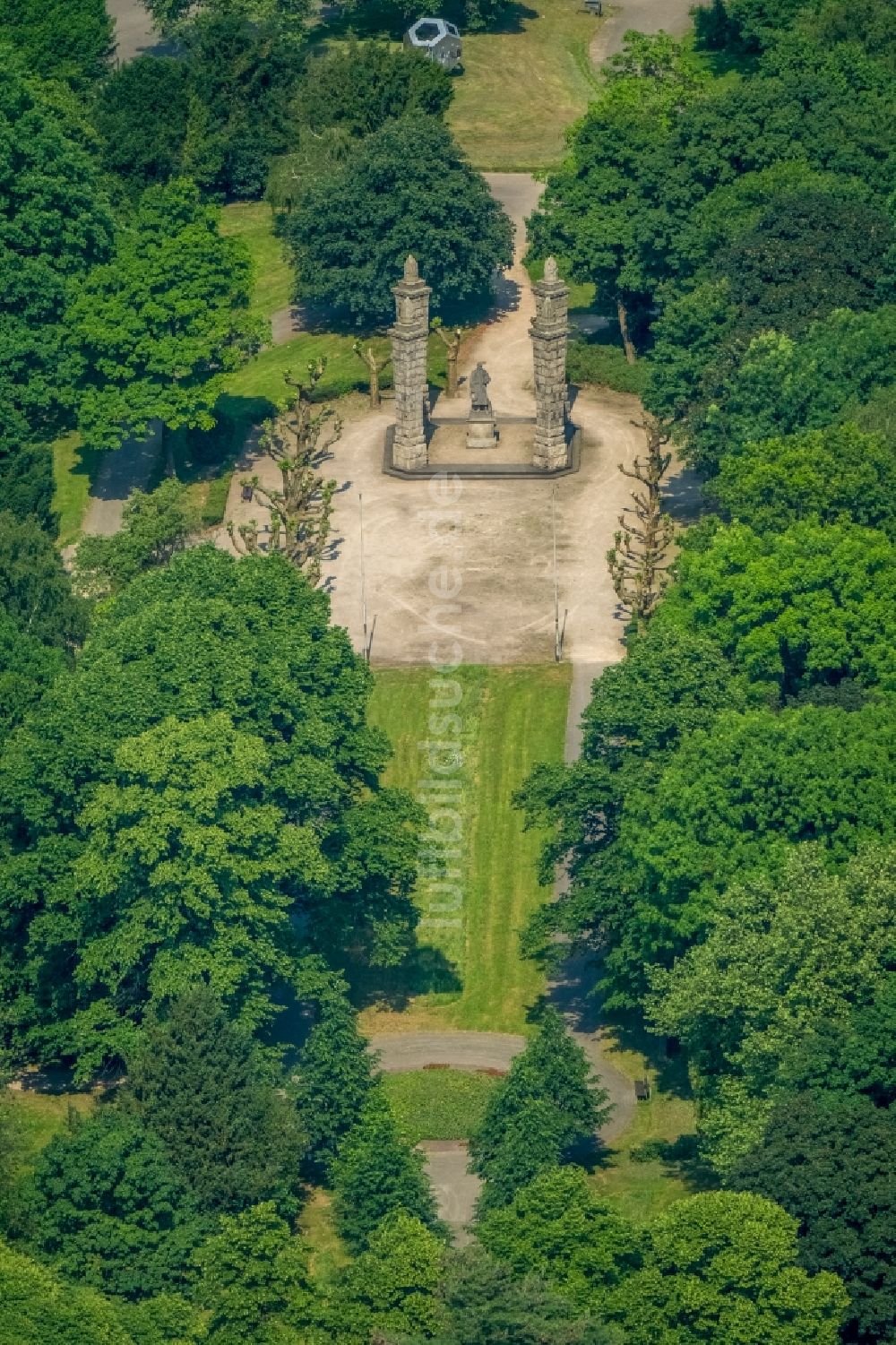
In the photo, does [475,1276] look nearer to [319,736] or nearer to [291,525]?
[319,736]

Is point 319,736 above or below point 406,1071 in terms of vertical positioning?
above

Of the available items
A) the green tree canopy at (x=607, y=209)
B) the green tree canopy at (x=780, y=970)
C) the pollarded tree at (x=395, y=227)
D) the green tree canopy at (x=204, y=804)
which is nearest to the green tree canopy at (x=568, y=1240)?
the green tree canopy at (x=780, y=970)

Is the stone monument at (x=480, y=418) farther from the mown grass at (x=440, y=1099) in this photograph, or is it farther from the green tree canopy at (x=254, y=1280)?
the green tree canopy at (x=254, y=1280)

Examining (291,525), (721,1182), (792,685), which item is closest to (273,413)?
(291,525)

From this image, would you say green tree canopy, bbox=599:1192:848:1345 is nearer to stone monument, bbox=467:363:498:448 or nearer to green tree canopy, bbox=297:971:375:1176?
green tree canopy, bbox=297:971:375:1176

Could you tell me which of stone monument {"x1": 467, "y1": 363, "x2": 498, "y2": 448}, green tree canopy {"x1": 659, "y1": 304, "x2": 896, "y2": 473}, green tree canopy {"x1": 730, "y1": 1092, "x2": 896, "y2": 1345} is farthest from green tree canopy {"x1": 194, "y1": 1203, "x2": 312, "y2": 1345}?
stone monument {"x1": 467, "y1": 363, "x2": 498, "y2": 448}
